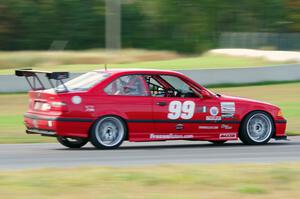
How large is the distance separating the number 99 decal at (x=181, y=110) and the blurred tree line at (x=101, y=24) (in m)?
47.3

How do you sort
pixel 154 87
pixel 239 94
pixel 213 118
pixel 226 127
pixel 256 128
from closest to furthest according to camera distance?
pixel 154 87
pixel 213 118
pixel 226 127
pixel 256 128
pixel 239 94

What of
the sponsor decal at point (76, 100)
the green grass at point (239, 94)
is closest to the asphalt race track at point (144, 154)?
the sponsor decal at point (76, 100)

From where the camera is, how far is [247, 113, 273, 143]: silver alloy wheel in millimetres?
14797

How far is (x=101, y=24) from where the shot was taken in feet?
208

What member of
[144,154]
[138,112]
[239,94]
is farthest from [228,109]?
[239,94]

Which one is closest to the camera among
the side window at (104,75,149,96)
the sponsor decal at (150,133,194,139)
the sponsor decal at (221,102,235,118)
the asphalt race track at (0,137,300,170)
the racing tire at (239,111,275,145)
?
the asphalt race track at (0,137,300,170)

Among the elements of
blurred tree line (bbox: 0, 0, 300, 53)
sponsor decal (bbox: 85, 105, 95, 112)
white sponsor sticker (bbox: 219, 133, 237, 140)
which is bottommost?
white sponsor sticker (bbox: 219, 133, 237, 140)

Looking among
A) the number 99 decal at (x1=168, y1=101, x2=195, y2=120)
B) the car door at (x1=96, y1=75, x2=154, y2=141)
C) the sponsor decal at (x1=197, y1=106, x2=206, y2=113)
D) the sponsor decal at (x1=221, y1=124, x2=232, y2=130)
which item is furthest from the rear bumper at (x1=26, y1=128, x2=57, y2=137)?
the sponsor decal at (x1=221, y1=124, x2=232, y2=130)

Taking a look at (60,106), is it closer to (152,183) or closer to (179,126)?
(179,126)

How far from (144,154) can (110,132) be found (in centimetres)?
95

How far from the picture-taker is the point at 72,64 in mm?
39688

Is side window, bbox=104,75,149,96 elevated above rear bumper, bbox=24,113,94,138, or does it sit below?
above

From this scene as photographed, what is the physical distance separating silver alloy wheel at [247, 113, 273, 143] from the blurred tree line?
47166mm

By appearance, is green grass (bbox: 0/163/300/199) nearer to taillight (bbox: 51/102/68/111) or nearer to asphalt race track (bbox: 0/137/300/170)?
asphalt race track (bbox: 0/137/300/170)
